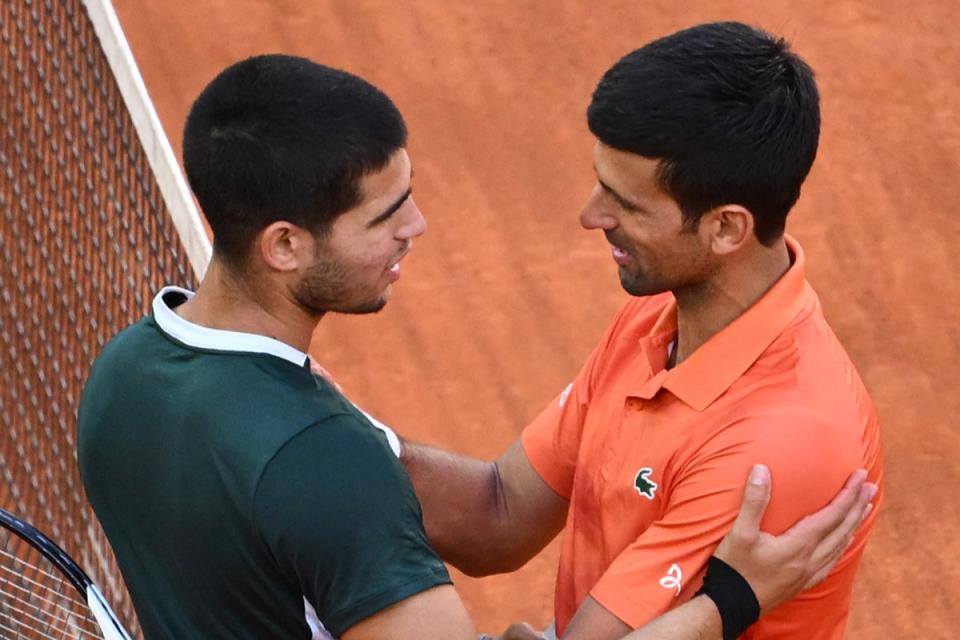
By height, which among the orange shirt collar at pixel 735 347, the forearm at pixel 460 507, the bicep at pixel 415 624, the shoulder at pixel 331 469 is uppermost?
the shoulder at pixel 331 469

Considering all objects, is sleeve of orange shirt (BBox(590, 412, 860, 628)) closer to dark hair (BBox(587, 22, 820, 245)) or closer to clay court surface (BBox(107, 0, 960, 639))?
dark hair (BBox(587, 22, 820, 245))

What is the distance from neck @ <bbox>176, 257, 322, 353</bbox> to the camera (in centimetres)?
335

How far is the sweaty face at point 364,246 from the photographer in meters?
3.33

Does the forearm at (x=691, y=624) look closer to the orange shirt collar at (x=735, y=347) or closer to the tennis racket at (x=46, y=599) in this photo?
the orange shirt collar at (x=735, y=347)

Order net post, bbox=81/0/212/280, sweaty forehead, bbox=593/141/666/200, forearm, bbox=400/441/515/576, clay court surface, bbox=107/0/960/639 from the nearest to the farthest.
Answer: sweaty forehead, bbox=593/141/666/200 < forearm, bbox=400/441/515/576 < net post, bbox=81/0/212/280 < clay court surface, bbox=107/0/960/639

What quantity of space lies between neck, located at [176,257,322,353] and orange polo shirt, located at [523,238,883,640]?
2.96 ft

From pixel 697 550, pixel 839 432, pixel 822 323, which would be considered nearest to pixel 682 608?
pixel 697 550

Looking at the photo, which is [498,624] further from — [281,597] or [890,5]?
[890,5]

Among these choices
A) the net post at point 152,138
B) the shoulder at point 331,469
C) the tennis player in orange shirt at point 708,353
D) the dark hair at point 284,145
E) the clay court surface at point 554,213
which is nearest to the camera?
the shoulder at point 331,469

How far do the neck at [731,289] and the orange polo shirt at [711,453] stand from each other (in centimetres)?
4

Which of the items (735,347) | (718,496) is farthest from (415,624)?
(735,347)

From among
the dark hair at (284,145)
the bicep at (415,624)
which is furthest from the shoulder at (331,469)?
the dark hair at (284,145)

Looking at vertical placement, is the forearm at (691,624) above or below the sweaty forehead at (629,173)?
below

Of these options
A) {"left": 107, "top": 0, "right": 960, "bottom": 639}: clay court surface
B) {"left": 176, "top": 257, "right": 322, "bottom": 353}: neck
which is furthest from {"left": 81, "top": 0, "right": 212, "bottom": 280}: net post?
{"left": 176, "top": 257, "right": 322, "bottom": 353}: neck
